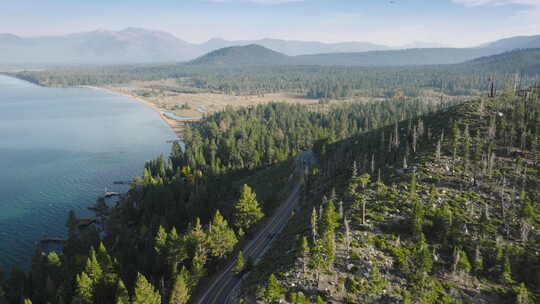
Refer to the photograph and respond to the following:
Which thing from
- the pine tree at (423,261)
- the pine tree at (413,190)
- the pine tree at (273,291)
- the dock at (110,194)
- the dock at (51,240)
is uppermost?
the pine tree at (413,190)

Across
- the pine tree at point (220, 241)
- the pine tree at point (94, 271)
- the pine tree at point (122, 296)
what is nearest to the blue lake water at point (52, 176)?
the pine tree at point (94, 271)

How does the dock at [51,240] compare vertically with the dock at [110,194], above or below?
below

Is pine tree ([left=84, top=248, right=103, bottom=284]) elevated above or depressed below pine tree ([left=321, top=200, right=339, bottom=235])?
below

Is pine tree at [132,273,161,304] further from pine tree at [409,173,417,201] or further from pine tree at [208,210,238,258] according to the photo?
pine tree at [409,173,417,201]

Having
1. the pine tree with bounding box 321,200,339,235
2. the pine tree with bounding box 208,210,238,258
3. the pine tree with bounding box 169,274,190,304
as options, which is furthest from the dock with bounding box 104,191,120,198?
the pine tree with bounding box 321,200,339,235

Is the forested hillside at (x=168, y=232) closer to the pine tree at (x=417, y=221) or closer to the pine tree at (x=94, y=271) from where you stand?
the pine tree at (x=94, y=271)

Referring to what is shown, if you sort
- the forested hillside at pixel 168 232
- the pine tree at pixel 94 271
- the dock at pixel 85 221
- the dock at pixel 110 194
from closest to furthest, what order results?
the pine tree at pixel 94 271 → the forested hillside at pixel 168 232 → the dock at pixel 85 221 → the dock at pixel 110 194
